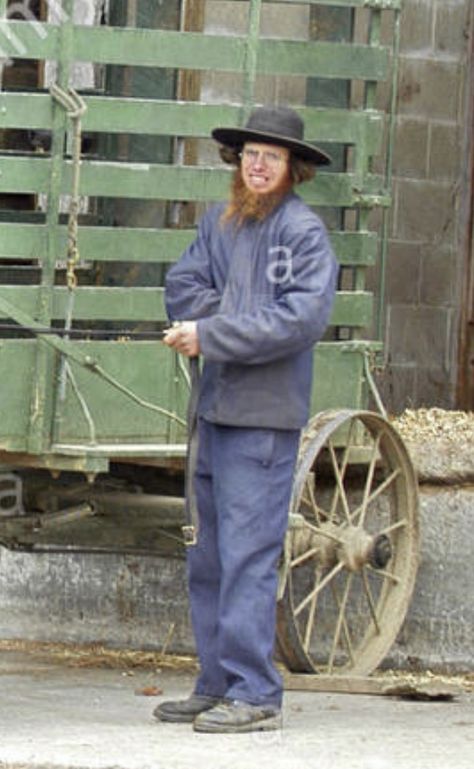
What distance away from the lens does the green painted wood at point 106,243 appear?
293 inches

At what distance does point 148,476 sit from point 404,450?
1.00m

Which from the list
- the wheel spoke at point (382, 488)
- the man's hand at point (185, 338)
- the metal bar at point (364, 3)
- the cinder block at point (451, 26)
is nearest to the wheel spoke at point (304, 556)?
the wheel spoke at point (382, 488)

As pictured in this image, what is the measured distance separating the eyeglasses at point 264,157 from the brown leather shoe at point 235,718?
1.71 metres

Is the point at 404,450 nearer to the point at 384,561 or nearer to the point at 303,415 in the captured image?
the point at 384,561

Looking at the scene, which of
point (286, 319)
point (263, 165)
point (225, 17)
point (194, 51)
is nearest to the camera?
point (286, 319)

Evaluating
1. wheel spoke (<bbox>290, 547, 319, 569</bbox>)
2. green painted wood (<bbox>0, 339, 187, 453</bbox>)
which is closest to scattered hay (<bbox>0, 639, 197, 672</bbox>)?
wheel spoke (<bbox>290, 547, 319, 569</bbox>)

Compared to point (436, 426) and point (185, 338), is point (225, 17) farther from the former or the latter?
point (185, 338)

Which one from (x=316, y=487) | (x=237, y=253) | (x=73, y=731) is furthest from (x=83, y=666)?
(x=237, y=253)

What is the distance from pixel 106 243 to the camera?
7691 mm

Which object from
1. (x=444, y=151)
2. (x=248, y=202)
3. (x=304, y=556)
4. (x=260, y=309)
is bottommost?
(x=304, y=556)

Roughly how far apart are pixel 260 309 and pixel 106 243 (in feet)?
3.02

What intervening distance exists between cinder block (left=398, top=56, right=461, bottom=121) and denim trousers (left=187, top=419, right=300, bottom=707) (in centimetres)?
400

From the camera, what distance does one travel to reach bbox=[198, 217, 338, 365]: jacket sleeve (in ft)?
22.6

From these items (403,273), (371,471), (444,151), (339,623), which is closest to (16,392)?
(371,471)
